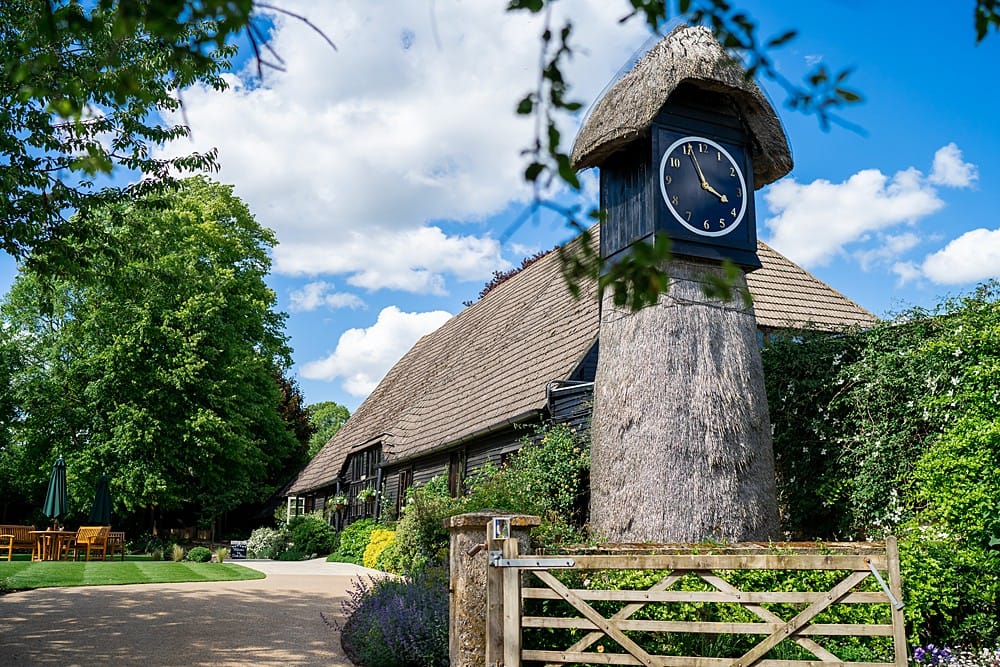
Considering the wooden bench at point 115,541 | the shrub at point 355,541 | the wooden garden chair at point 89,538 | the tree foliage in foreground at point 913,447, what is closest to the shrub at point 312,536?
the shrub at point 355,541

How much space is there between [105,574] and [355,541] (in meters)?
8.18

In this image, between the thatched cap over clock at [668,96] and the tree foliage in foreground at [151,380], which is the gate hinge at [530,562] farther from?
the tree foliage in foreground at [151,380]

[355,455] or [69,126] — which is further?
[355,455]

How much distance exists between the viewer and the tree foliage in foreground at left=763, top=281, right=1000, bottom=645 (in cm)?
687

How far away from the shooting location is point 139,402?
26.2 metres

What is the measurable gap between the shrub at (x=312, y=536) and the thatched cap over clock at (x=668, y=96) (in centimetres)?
1739

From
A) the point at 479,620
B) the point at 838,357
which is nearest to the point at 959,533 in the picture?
the point at 838,357

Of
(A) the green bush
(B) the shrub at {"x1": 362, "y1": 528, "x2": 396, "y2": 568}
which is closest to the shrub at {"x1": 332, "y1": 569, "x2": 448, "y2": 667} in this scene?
(A) the green bush

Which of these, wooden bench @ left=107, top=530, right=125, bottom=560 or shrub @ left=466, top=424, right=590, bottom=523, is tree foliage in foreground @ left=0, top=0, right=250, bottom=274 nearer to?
shrub @ left=466, top=424, right=590, bottom=523

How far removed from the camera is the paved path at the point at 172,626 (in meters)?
7.44

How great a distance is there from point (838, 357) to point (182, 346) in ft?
71.7

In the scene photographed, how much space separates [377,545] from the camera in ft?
60.1

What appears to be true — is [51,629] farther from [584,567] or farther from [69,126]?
[584,567]

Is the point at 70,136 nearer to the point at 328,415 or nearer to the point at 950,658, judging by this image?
the point at 950,658
